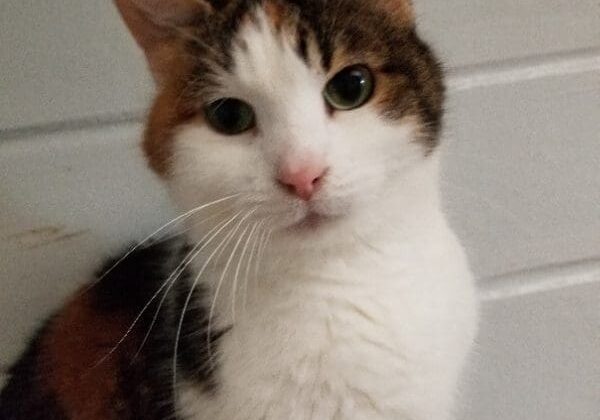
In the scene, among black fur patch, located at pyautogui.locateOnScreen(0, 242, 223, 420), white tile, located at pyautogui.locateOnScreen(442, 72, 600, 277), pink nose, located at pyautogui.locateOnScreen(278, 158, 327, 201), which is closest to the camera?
pink nose, located at pyautogui.locateOnScreen(278, 158, 327, 201)

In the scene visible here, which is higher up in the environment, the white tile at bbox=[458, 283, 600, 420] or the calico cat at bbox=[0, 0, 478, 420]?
the calico cat at bbox=[0, 0, 478, 420]

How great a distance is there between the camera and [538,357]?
103 centimetres

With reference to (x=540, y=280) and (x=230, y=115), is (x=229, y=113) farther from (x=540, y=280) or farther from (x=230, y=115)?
(x=540, y=280)

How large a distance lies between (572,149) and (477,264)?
0.21m

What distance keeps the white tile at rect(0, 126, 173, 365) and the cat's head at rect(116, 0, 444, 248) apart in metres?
0.26

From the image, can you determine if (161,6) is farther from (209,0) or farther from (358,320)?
(358,320)

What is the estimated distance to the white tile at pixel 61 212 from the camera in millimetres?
857

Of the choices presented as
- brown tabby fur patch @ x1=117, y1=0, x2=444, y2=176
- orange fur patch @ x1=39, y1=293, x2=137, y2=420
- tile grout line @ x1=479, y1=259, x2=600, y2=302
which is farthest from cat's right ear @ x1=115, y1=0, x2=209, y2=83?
tile grout line @ x1=479, y1=259, x2=600, y2=302

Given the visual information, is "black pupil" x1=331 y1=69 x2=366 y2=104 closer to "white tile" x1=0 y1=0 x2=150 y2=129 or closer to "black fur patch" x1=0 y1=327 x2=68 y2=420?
"white tile" x1=0 y1=0 x2=150 y2=129

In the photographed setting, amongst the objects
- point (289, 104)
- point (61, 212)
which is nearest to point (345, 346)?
point (289, 104)

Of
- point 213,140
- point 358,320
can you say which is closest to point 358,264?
point 358,320

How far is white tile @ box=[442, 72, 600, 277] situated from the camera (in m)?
0.93

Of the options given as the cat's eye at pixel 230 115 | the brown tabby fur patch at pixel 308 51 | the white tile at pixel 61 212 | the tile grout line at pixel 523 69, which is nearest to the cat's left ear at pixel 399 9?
the brown tabby fur patch at pixel 308 51

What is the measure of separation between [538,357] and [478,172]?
12.1 inches
